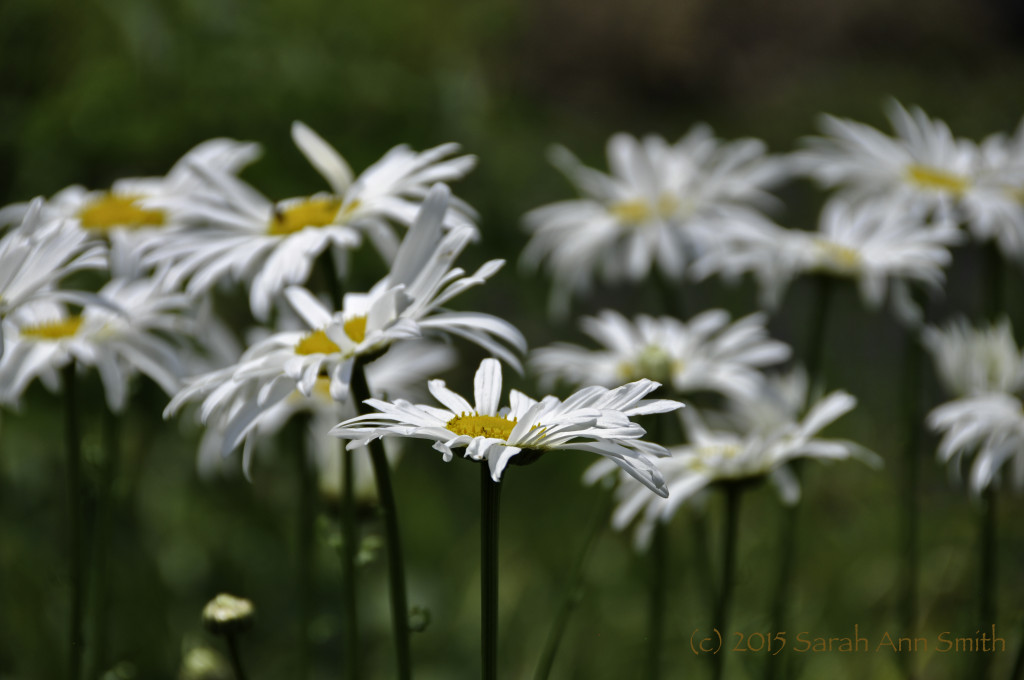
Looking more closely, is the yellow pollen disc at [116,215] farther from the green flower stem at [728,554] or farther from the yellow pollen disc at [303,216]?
the green flower stem at [728,554]

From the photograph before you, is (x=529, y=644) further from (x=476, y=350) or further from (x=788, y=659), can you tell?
(x=476, y=350)

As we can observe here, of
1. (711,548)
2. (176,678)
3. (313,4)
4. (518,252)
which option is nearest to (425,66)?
(313,4)

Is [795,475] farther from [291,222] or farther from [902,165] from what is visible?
[291,222]

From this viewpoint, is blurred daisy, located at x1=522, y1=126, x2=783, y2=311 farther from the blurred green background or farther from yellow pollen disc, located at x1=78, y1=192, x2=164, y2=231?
yellow pollen disc, located at x1=78, y1=192, x2=164, y2=231

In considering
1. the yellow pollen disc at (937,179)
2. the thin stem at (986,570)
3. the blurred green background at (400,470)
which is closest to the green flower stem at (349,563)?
the blurred green background at (400,470)

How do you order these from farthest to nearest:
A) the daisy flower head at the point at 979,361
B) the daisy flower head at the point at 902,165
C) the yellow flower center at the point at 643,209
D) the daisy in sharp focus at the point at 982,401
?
the yellow flower center at the point at 643,209
the daisy flower head at the point at 902,165
the daisy flower head at the point at 979,361
the daisy in sharp focus at the point at 982,401
